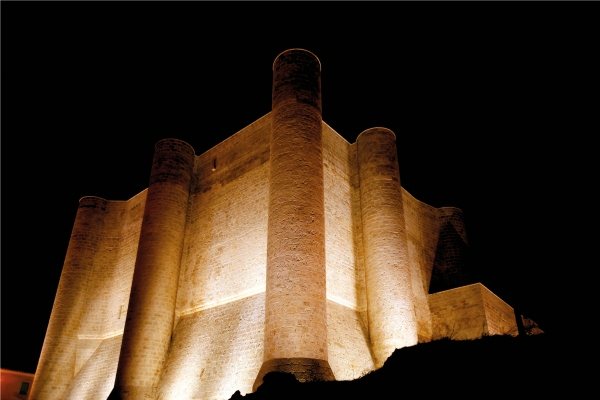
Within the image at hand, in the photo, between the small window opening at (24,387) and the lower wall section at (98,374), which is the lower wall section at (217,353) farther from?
the small window opening at (24,387)

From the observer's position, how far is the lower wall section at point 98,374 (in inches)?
612

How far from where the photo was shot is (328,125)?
16172mm

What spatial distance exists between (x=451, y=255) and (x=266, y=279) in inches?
417

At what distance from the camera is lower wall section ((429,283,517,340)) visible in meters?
15.2

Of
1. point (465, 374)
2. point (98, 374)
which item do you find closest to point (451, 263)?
point (98, 374)

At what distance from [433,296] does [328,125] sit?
6.60 meters

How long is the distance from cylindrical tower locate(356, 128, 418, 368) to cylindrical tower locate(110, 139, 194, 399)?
5.82m

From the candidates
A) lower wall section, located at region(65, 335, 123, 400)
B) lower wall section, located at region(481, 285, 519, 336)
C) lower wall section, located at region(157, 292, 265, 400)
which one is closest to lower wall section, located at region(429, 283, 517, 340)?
lower wall section, located at region(481, 285, 519, 336)

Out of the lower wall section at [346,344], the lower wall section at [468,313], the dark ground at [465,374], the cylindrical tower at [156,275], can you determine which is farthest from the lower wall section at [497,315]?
the cylindrical tower at [156,275]

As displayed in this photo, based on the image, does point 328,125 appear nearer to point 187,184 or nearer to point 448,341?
point 187,184

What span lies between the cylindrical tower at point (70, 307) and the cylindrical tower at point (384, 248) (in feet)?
35.9

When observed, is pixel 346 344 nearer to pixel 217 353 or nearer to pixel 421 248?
pixel 217 353

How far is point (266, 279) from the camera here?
1190cm

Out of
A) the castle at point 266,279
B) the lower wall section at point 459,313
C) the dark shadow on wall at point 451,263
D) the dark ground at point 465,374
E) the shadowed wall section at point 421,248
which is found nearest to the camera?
the dark ground at point 465,374
